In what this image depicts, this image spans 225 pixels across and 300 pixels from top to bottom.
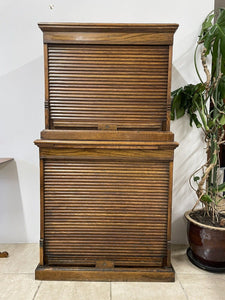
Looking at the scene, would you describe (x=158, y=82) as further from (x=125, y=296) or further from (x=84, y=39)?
(x=125, y=296)

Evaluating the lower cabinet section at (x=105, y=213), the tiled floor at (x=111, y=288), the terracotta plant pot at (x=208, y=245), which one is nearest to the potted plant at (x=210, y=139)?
the terracotta plant pot at (x=208, y=245)

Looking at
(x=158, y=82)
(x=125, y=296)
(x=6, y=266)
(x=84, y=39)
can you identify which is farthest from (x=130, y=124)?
(x=6, y=266)

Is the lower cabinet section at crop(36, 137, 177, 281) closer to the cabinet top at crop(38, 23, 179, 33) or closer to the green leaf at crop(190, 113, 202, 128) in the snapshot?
the green leaf at crop(190, 113, 202, 128)

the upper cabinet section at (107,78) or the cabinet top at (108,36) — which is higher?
the cabinet top at (108,36)

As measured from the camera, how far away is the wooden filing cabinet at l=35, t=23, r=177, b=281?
1573 millimetres

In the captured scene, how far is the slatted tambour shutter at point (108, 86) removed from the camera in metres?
1.58

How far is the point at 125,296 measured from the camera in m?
1.54

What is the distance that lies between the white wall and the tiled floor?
461 mm

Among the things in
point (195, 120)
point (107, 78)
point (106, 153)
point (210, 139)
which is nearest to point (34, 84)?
point (107, 78)

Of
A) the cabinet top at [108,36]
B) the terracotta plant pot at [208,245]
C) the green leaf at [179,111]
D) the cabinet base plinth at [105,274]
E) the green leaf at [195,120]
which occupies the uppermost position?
the cabinet top at [108,36]

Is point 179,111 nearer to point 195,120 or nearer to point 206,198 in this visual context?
point 195,120

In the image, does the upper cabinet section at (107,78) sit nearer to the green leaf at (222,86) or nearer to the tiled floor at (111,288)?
the green leaf at (222,86)

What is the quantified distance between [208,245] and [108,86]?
1.32 meters

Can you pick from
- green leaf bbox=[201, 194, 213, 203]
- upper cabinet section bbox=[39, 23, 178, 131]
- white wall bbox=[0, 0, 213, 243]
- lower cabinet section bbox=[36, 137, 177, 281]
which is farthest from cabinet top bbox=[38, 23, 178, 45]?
green leaf bbox=[201, 194, 213, 203]
